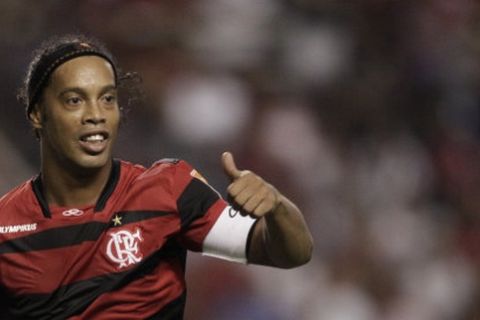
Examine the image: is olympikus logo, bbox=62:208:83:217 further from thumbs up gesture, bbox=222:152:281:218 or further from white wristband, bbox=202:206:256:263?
thumbs up gesture, bbox=222:152:281:218

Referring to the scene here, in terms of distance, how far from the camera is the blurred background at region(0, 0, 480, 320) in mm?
5273

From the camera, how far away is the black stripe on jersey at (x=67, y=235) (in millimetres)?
2859

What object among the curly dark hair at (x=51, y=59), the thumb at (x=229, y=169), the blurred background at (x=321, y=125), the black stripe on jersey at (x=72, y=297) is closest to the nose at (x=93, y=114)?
the curly dark hair at (x=51, y=59)

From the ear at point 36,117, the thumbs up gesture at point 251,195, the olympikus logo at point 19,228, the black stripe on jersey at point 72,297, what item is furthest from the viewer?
the ear at point 36,117

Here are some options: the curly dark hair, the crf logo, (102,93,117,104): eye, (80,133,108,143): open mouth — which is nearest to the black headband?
the curly dark hair

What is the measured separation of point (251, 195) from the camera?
2.36 meters

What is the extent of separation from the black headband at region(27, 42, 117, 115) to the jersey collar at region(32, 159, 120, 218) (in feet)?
0.90

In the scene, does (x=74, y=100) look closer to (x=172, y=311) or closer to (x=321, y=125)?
(x=172, y=311)

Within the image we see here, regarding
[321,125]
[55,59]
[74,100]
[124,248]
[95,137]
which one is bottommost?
[124,248]

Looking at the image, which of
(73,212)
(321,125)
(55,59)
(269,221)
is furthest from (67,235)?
(321,125)

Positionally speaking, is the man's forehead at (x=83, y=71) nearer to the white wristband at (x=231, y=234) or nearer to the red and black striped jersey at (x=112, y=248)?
the red and black striped jersey at (x=112, y=248)

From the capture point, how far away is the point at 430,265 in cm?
548

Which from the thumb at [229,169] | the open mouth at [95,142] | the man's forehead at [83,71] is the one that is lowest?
the thumb at [229,169]

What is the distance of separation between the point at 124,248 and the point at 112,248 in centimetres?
3
